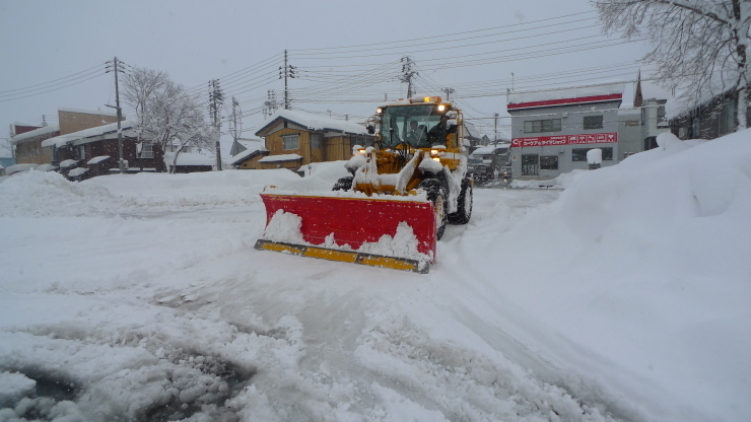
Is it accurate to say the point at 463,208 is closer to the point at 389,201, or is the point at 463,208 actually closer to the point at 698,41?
the point at 389,201

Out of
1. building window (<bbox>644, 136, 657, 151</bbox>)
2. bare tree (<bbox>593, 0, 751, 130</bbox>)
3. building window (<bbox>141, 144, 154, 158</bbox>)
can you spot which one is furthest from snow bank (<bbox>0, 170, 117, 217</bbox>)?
building window (<bbox>644, 136, 657, 151</bbox>)

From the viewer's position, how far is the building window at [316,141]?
29.4m

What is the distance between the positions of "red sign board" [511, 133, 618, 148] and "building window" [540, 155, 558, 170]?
1050 mm

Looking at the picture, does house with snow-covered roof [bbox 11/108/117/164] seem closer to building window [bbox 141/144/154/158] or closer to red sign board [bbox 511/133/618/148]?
building window [bbox 141/144/154/158]

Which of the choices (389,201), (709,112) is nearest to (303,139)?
(709,112)

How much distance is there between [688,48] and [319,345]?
10.8 m

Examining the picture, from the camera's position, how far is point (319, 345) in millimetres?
3281

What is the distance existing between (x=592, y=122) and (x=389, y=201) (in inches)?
1277

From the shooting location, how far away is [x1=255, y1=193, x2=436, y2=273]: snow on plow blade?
5207mm

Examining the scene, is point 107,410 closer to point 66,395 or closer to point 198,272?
point 66,395

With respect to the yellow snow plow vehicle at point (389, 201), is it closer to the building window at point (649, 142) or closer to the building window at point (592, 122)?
the building window at point (649, 142)

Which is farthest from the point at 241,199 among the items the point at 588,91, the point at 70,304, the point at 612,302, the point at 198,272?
the point at 588,91

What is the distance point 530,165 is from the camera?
3422 centimetres

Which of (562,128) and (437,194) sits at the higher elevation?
(562,128)
